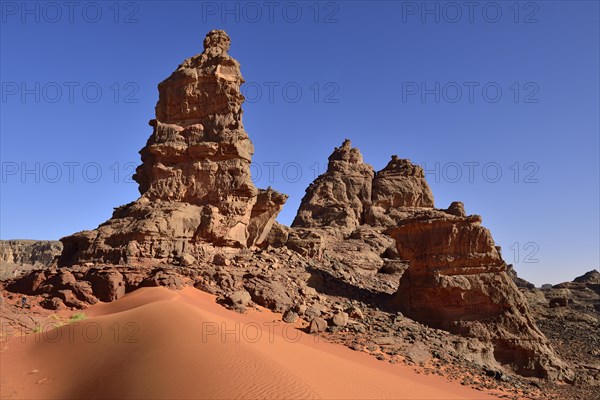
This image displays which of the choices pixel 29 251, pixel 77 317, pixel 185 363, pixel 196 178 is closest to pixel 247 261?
pixel 196 178

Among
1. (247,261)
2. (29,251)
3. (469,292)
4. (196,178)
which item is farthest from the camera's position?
(29,251)

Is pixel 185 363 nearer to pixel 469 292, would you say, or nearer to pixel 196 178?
pixel 196 178

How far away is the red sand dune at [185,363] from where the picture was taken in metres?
9.28

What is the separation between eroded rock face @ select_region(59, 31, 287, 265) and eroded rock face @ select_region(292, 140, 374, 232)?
26.1m

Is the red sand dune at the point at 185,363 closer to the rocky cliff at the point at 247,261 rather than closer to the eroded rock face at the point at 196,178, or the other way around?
the rocky cliff at the point at 247,261

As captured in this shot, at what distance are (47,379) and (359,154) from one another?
49965mm

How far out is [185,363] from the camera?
1013cm

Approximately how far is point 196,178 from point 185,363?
12.8m

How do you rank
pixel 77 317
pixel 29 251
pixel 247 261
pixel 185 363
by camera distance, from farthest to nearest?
pixel 29 251 < pixel 247 261 < pixel 77 317 < pixel 185 363

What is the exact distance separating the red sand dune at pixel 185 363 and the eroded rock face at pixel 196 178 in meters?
4.66

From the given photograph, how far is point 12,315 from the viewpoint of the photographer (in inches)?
534

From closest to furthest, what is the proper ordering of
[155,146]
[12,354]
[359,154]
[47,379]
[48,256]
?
[47,379] < [12,354] < [155,146] < [359,154] < [48,256]

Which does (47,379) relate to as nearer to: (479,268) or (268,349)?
(268,349)

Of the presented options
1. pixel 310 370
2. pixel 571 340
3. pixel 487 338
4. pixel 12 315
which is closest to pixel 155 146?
pixel 12 315
